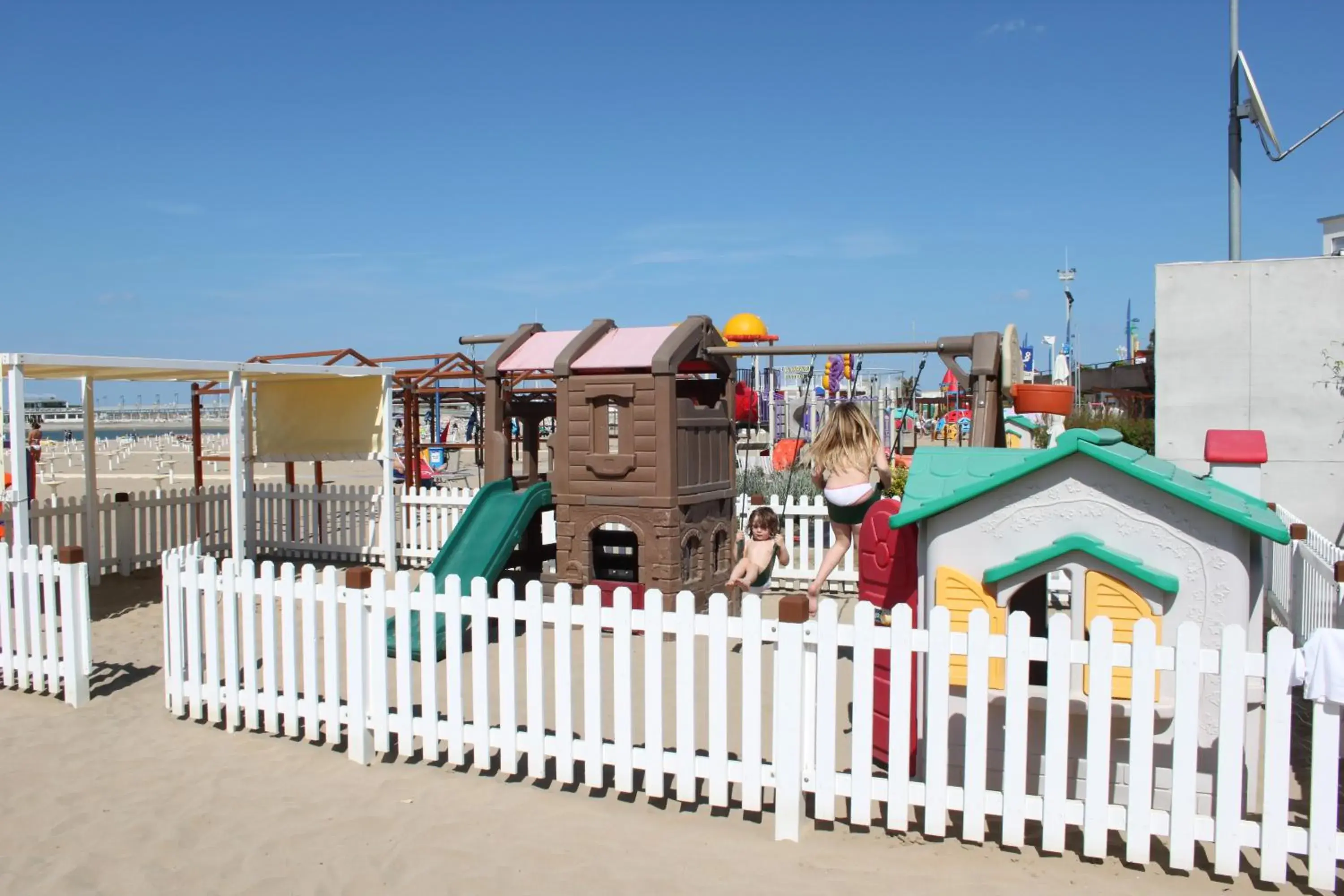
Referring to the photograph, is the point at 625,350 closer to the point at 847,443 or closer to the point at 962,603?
the point at 847,443

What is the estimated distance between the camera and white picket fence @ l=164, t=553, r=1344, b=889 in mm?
3525

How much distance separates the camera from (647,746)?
4.35 metres

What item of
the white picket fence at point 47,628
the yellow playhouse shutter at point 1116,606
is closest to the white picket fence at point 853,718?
the yellow playhouse shutter at point 1116,606

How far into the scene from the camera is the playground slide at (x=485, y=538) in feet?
25.5

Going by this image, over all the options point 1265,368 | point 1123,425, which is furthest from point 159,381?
point 1123,425

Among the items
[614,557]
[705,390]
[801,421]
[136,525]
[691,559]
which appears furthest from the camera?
[136,525]

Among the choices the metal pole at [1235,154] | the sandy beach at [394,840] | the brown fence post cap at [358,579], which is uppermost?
the metal pole at [1235,154]

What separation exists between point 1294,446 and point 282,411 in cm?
1204

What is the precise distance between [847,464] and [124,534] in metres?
8.67

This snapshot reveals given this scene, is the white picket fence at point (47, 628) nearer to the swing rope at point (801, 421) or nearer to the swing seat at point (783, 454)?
the swing rope at point (801, 421)

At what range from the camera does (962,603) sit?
4262mm

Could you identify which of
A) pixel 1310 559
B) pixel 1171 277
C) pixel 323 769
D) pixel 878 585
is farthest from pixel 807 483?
pixel 323 769

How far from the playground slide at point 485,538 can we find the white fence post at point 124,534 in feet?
14.9

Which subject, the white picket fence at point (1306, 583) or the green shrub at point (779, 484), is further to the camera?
the green shrub at point (779, 484)
